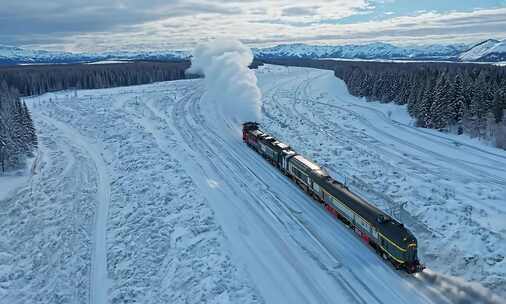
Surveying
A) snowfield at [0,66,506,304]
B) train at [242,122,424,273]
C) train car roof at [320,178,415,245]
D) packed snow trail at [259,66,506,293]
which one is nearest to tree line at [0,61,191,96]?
packed snow trail at [259,66,506,293]

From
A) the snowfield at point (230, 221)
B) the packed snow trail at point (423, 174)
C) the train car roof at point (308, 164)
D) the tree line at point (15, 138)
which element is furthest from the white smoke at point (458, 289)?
the tree line at point (15, 138)

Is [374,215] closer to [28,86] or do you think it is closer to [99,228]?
[99,228]

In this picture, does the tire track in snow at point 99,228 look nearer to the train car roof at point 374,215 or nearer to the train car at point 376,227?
the train car at point 376,227

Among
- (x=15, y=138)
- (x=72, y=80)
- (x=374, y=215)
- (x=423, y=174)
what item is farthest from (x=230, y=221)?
(x=72, y=80)

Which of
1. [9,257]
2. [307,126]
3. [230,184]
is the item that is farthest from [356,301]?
[307,126]

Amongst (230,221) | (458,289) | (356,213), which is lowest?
(230,221)

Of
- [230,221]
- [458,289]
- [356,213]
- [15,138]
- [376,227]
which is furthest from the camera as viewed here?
[15,138]

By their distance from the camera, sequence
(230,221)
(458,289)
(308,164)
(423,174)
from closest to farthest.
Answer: (458,289) → (230,221) → (308,164) → (423,174)

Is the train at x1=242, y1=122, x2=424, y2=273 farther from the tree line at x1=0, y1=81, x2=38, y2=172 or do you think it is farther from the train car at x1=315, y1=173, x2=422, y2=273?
the tree line at x1=0, y1=81, x2=38, y2=172
